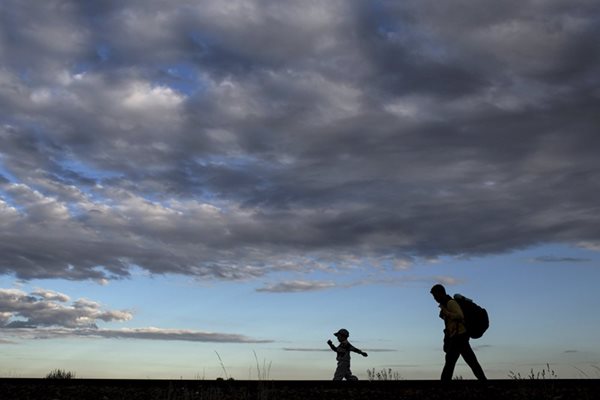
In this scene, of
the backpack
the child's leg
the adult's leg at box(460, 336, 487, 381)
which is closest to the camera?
the adult's leg at box(460, 336, 487, 381)

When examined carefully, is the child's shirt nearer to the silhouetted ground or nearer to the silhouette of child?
the silhouette of child

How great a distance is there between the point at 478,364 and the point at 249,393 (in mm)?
4178

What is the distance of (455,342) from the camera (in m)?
12.4

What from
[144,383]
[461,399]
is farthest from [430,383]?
[144,383]

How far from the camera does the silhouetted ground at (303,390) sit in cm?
1043

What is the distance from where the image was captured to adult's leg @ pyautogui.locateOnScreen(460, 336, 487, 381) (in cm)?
1215

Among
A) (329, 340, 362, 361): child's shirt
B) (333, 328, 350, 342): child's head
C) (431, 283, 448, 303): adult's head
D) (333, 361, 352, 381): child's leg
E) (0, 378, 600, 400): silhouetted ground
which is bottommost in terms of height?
(0, 378, 600, 400): silhouetted ground

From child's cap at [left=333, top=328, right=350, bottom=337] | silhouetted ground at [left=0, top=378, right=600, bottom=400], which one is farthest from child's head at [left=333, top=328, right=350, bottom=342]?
silhouetted ground at [left=0, top=378, right=600, bottom=400]

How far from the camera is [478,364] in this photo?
1224 cm

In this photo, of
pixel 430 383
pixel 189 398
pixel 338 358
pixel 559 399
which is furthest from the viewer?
pixel 338 358

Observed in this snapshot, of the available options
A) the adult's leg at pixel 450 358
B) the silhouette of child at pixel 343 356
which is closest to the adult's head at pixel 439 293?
the adult's leg at pixel 450 358

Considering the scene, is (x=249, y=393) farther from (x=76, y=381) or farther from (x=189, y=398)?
(x=76, y=381)

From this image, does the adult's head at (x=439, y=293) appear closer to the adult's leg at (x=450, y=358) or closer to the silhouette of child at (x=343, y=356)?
the adult's leg at (x=450, y=358)

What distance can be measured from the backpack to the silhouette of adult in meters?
0.14
